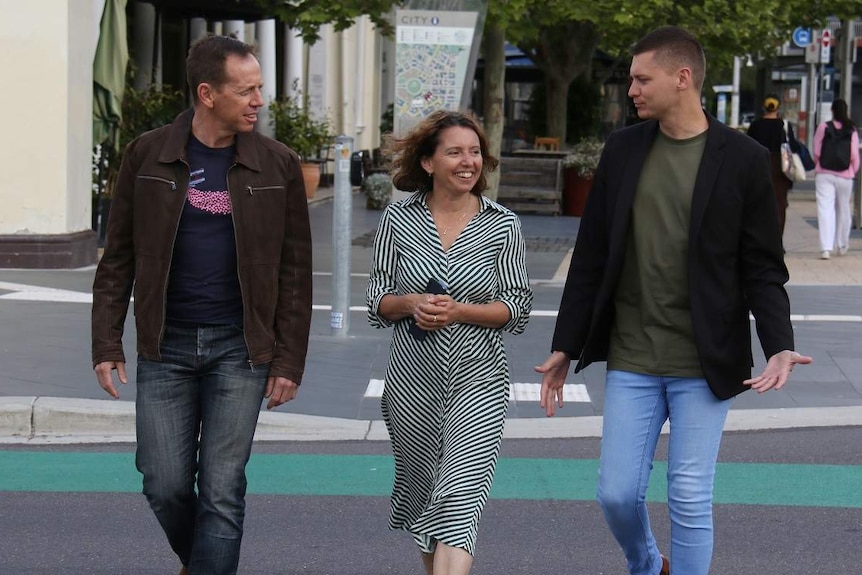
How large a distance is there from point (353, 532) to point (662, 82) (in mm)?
2563

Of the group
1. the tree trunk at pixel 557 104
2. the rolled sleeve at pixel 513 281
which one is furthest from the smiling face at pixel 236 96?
the tree trunk at pixel 557 104

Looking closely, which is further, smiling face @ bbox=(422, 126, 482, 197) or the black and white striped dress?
smiling face @ bbox=(422, 126, 482, 197)

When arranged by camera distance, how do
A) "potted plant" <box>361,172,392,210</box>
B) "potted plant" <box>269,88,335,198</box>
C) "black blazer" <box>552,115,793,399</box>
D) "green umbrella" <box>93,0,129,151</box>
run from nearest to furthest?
1. "black blazer" <box>552,115,793,399</box>
2. "green umbrella" <box>93,0,129,151</box>
3. "potted plant" <box>361,172,392,210</box>
4. "potted plant" <box>269,88,335,198</box>

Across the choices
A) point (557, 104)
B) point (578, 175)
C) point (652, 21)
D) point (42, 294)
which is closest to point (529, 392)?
point (42, 294)

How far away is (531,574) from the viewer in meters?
5.44

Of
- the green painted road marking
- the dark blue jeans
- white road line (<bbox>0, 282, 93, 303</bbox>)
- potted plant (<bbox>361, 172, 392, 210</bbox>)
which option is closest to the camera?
the dark blue jeans

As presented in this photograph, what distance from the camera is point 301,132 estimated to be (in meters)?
24.6

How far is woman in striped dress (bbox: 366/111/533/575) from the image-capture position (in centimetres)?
444

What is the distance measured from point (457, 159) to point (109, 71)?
11.2m

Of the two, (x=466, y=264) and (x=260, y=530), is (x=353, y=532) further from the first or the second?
(x=466, y=264)

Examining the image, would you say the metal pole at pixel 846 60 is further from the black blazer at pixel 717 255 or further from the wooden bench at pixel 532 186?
the black blazer at pixel 717 255

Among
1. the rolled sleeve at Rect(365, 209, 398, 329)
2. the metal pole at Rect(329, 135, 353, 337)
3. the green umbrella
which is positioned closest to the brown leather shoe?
the rolled sleeve at Rect(365, 209, 398, 329)

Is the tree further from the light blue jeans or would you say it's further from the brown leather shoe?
the light blue jeans

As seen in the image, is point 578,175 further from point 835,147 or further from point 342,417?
point 342,417
